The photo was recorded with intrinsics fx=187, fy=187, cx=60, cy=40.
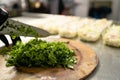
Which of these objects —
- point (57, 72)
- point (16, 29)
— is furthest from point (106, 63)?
point (16, 29)

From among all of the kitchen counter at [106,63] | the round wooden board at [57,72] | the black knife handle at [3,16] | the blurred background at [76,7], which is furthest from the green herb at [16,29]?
the blurred background at [76,7]

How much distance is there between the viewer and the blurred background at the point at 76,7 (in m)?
2.76

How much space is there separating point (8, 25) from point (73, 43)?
16.2 inches

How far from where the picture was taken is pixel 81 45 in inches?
42.0

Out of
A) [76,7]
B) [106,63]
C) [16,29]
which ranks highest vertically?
[16,29]

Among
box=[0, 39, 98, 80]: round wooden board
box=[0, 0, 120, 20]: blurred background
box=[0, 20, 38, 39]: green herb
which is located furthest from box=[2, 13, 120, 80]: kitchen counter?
box=[0, 0, 120, 20]: blurred background

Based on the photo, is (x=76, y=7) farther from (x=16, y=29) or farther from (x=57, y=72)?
(x=57, y=72)

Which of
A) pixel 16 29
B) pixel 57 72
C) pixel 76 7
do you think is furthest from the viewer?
pixel 76 7

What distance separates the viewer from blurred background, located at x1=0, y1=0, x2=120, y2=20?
276 centimetres

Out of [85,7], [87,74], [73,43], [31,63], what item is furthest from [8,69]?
[85,7]

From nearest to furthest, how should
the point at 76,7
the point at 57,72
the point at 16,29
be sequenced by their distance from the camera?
the point at 57,72, the point at 16,29, the point at 76,7

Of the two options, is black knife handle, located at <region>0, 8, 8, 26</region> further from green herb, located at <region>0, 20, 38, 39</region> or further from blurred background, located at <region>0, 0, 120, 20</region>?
blurred background, located at <region>0, 0, 120, 20</region>

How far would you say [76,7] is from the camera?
3551 millimetres

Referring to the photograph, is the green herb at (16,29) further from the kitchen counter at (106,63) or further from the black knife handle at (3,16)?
the kitchen counter at (106,63)
